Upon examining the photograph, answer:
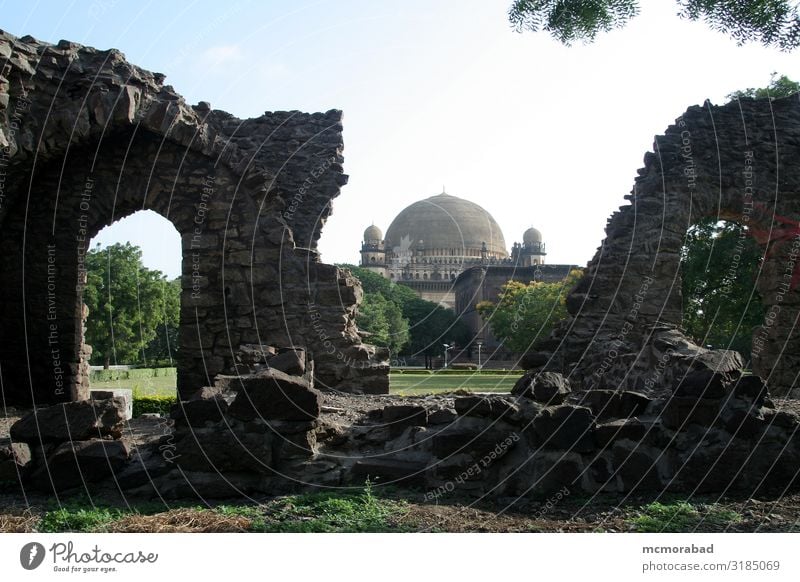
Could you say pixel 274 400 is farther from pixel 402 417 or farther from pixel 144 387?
pixel 144 387

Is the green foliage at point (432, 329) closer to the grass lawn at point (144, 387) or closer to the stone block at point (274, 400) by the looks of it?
the grass lawn at point (144, 387)

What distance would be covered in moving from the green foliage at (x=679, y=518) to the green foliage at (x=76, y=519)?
4.44m

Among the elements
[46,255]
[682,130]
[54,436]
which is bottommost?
[54,436]

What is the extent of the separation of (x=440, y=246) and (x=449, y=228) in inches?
125

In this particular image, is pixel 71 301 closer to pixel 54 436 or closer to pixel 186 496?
pixel 54 436

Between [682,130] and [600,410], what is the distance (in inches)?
368

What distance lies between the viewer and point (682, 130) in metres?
15.6

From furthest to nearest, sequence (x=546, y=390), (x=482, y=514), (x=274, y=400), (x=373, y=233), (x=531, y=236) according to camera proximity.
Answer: (x=373, y=233), (x=531, y=236), (x=546, y=390), (x=274, y=400), (x=482, y=514)

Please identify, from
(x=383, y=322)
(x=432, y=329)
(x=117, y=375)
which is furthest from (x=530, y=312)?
(x=432, y=329)

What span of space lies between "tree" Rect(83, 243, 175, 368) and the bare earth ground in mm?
35591

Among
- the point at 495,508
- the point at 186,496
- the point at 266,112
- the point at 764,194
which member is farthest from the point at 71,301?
the point at 764,194

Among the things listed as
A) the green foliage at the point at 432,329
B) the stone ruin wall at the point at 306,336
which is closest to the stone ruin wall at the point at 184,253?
the stone ruin wall at the point at 306,336

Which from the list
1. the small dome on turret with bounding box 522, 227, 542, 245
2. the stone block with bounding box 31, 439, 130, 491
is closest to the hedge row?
the stone block with bounding box 31, 439, 130, 491

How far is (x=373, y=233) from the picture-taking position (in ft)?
377
